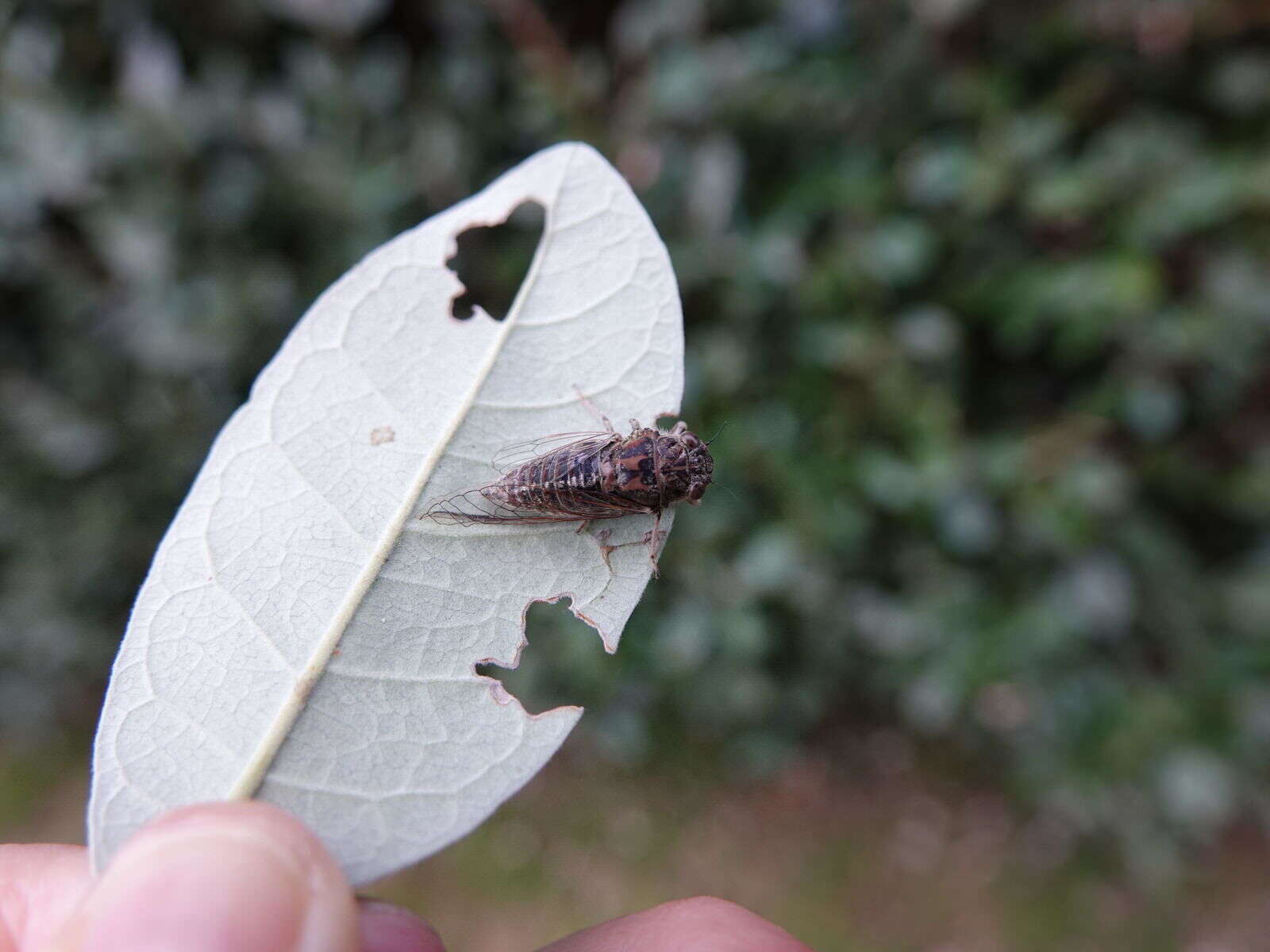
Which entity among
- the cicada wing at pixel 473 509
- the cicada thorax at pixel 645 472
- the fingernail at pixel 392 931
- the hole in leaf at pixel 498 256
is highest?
the cicada wing at pixel 473 509

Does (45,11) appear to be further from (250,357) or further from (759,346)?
(759,346)

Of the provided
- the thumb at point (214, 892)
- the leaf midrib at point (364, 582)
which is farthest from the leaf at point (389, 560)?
the thumb at point (214, 892)

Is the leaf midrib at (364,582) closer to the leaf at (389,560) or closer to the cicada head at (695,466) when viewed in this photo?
the leaf at (389,560)

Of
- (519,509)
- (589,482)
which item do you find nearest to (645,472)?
(589,482)

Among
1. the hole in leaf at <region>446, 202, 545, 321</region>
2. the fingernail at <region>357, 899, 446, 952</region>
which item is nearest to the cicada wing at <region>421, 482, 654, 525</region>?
the fingernail at <region>357, 899, 446, 952</region>

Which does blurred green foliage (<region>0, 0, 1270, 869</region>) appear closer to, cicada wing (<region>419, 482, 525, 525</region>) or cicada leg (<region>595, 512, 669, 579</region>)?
cicada leg (<region>595, 512, 669, 579</region>)

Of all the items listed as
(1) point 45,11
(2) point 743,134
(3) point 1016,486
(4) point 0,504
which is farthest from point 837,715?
(1) point 45,11
